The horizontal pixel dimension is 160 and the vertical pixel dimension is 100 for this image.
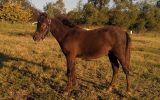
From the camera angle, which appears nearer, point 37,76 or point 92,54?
point 92,54

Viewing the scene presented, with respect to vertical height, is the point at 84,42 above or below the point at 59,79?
above

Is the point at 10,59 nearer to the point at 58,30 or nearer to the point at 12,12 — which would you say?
the point at 58,30

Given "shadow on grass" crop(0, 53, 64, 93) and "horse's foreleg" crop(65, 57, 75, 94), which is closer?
"horse's foreleg" crop(65, 57, 75, 94)

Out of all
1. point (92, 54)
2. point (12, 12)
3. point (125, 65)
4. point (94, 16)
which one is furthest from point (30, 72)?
point (94, 16)

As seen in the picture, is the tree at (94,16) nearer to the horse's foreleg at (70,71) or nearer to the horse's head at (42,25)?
the horse's foreleg at (70,71)

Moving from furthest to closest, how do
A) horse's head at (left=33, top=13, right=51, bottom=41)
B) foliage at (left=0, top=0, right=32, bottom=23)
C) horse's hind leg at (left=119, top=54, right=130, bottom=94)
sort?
foliage at (left=0, top=0, right=32, bottom=23) < horse's hind leg at (left=119, top=54, right=130, bottom=94) < horse's head at (left=33, top=13, right=51, bottom=41)

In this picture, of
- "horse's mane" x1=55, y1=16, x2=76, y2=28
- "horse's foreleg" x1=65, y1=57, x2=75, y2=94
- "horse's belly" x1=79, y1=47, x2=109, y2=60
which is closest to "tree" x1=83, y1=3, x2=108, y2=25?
"horse's mane" x1=55, y1=16, x2=76, y2=28

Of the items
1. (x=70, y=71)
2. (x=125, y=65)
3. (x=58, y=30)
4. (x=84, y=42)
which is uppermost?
(x=58, y=30)

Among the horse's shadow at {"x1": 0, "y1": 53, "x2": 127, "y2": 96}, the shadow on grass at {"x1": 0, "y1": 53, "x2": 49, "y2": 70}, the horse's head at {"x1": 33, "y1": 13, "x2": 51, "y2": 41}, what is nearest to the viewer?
the horse's head at {"x1": 33, "y1": 13, "x2": 51, "y2": 41}

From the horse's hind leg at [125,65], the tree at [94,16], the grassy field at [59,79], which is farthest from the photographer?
the tree at [94,16]

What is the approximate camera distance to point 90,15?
51.9m

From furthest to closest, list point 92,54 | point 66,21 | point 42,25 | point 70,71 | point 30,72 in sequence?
point 30,72 → point 66,21 → point 92,54 → point 70,71 → point 42,25

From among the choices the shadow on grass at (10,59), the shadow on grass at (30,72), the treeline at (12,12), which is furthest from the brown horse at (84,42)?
the treeline at (12,12)

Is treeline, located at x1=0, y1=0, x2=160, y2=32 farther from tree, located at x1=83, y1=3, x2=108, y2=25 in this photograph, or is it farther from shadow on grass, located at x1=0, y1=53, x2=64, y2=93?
shadow on grass, located at x1=0, y1=53, x2=64, y2=93
